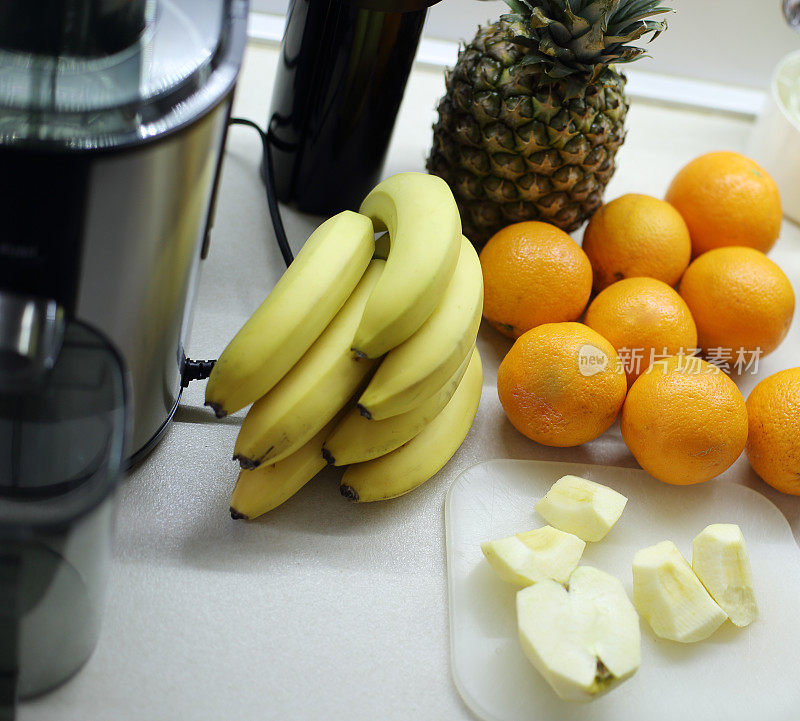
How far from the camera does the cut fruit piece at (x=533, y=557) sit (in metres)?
0.63

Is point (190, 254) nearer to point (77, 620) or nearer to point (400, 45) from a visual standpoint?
point (77, 620)

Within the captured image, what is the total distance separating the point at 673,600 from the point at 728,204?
453mm

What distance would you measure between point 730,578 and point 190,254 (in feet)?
1.55

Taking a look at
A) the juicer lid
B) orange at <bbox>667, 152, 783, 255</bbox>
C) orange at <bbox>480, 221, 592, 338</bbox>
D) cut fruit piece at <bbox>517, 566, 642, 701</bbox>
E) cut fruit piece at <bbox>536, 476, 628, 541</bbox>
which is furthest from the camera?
orange at <bbox>667, 152, 783, 255</bbox>

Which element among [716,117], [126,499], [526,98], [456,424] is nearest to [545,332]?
[456,424]

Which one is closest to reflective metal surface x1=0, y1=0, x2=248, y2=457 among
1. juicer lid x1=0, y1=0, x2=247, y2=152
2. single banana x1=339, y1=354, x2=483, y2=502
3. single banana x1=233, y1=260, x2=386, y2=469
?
juicer lid x1=0, y1=0, x2=247, y2=152

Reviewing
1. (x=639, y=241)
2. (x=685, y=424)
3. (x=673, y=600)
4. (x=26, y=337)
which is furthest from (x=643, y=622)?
(x=26, y=337)

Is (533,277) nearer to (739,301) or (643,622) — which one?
(739,301)

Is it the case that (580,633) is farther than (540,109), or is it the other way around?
(540,109)

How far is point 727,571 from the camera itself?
661 millimetres

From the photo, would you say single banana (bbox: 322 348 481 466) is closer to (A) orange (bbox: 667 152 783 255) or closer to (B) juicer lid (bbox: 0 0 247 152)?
(B) juicer lid (bbox: 0 0 247 152)

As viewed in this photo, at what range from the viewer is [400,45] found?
2.56 ft

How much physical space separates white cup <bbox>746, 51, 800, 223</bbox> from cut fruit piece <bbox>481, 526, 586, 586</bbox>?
0.65 m

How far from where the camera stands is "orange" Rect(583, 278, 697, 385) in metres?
0.78
